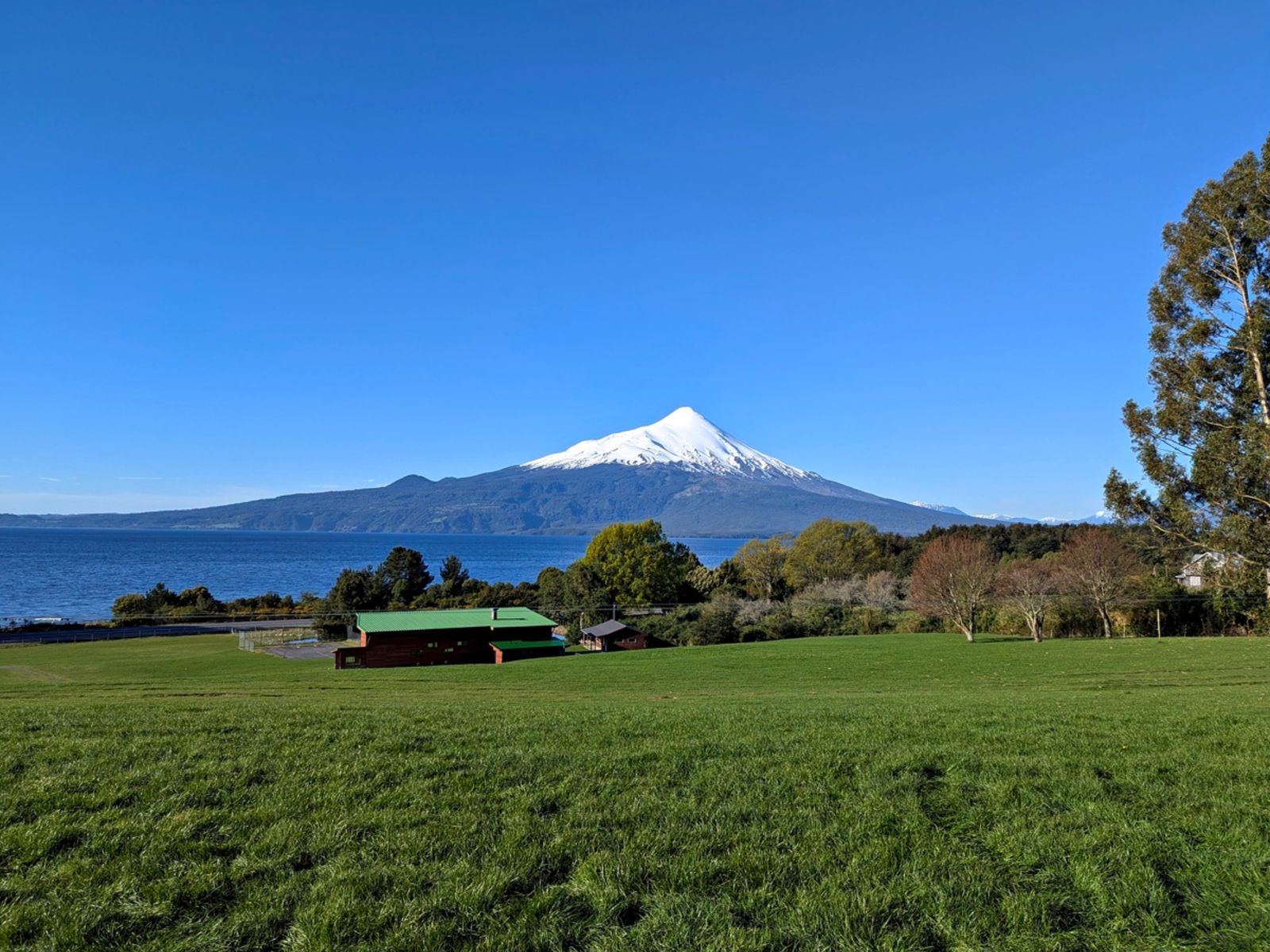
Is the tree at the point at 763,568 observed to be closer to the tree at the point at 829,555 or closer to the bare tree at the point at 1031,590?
the tree at the point at 829,555

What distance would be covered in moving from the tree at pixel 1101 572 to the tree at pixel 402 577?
5269cm

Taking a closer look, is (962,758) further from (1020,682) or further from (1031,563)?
(1031,563)

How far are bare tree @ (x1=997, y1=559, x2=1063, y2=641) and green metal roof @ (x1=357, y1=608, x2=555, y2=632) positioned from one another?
26.5 metres

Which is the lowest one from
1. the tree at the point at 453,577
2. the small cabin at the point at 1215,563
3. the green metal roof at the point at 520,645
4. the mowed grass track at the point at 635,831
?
the green metal roof at the point at 520,645

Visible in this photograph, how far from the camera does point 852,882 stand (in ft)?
13.7

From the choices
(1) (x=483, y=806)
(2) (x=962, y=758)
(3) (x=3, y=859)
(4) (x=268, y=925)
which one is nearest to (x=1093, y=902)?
(2) (x=962, y=758)

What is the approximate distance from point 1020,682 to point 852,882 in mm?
17677

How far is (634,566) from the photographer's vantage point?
212 feet

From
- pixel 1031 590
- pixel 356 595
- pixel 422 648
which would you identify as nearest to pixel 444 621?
pixel 422 648

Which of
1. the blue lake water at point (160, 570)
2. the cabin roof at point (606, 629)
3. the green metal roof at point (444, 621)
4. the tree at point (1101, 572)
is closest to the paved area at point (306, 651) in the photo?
the green metal roof at point (444, 621)

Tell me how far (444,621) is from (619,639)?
10908 millimetres

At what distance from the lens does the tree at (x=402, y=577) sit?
65.9 metres

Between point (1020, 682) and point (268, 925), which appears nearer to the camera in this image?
point (268, 925)

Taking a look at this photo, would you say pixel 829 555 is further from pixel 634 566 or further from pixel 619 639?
pixel 619 639
